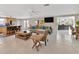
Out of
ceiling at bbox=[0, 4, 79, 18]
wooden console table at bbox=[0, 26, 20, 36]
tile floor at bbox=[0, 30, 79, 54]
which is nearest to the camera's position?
ceiling at bbox=[0, 4, 79, 18]

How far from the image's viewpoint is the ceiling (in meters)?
3.80

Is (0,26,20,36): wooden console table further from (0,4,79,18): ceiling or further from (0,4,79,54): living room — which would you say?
(0,4,79,18): ceiling

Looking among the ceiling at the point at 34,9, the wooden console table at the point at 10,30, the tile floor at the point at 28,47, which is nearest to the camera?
the ceiling at the point at 34,9

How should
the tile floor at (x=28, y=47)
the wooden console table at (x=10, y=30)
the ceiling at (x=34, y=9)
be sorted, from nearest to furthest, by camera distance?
1. the ceiling at (x=34, y=9)
2. the wooden console table at (x=10, y=30)
3. the tile floor at (x=28, y=47)

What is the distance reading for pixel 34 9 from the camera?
512cm

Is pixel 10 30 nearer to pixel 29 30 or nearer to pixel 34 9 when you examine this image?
pixel 29 30

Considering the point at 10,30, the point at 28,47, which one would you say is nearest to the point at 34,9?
the point at 10,30

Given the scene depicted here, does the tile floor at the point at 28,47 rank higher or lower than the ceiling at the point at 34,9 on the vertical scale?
lower

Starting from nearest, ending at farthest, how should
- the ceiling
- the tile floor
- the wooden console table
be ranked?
the ceiling < the wooden console table < the tile floor

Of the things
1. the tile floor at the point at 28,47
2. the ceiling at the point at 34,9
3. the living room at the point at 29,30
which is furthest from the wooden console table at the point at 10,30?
the ceiling at the point at 34,9

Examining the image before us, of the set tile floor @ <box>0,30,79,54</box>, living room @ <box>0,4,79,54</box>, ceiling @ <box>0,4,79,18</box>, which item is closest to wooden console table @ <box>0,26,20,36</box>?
living room @ <box>0,4,79,54</box>

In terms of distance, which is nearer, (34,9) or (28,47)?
(28,47)

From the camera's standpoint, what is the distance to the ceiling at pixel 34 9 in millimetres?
3797

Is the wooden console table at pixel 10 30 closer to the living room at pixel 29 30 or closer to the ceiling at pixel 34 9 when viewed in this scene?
the living room at pixel 29 30
